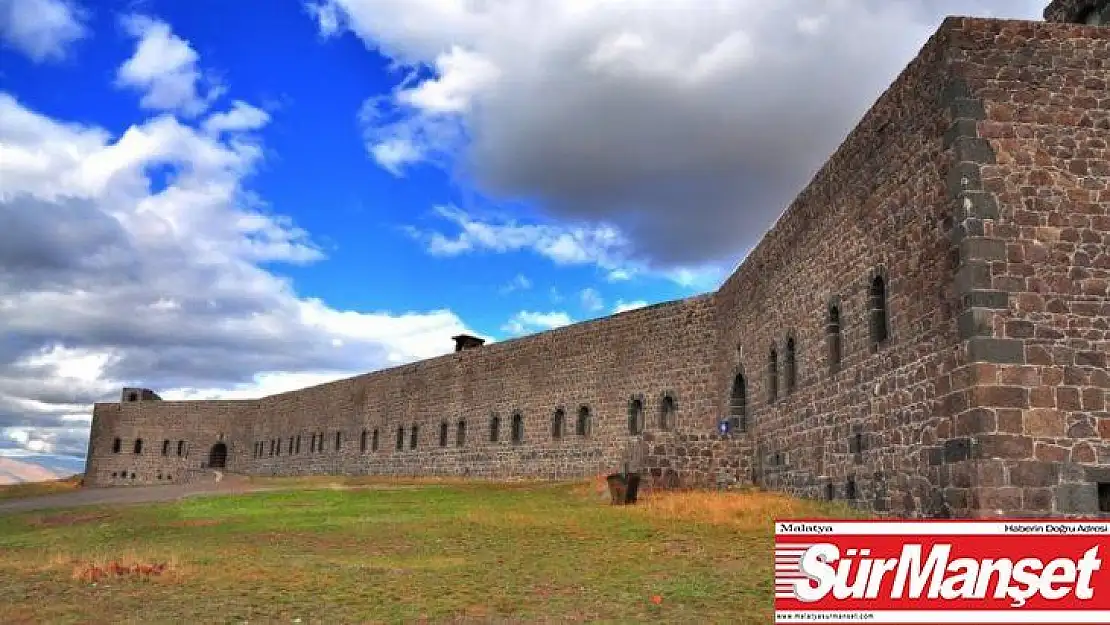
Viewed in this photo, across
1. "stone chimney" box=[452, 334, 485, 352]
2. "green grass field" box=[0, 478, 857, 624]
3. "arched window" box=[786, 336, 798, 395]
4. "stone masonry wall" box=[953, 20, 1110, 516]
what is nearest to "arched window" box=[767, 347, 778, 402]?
"arched window" box=[786, 336, 798, 395]

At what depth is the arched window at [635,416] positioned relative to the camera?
90.2 ft

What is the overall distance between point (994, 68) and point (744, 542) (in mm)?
7323

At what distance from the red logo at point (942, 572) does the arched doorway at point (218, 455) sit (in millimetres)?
60953

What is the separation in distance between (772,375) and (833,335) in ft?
14.1

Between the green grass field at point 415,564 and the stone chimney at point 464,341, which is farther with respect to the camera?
the stone chimney at point 464,341

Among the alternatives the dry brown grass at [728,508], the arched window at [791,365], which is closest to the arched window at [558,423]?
the arched window at [791,365]

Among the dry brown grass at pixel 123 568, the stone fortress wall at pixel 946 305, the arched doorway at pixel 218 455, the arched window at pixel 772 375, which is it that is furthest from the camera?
the arched doorway at pixel 218 455

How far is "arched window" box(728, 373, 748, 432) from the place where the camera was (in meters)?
22.4

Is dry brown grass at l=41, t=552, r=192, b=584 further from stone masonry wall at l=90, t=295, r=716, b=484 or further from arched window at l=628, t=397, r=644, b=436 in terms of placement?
arched window at l=628, t=397, r=644, b=436

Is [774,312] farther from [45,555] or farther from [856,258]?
[45,555]

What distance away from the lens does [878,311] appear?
13719 millimetres

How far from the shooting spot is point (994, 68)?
11414 mm

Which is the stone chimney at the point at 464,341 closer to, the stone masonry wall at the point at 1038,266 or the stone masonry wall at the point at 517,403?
the stone masonry wall at the point at 517,403

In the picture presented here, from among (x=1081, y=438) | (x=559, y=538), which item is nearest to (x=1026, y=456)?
(x=1081, y=438)
